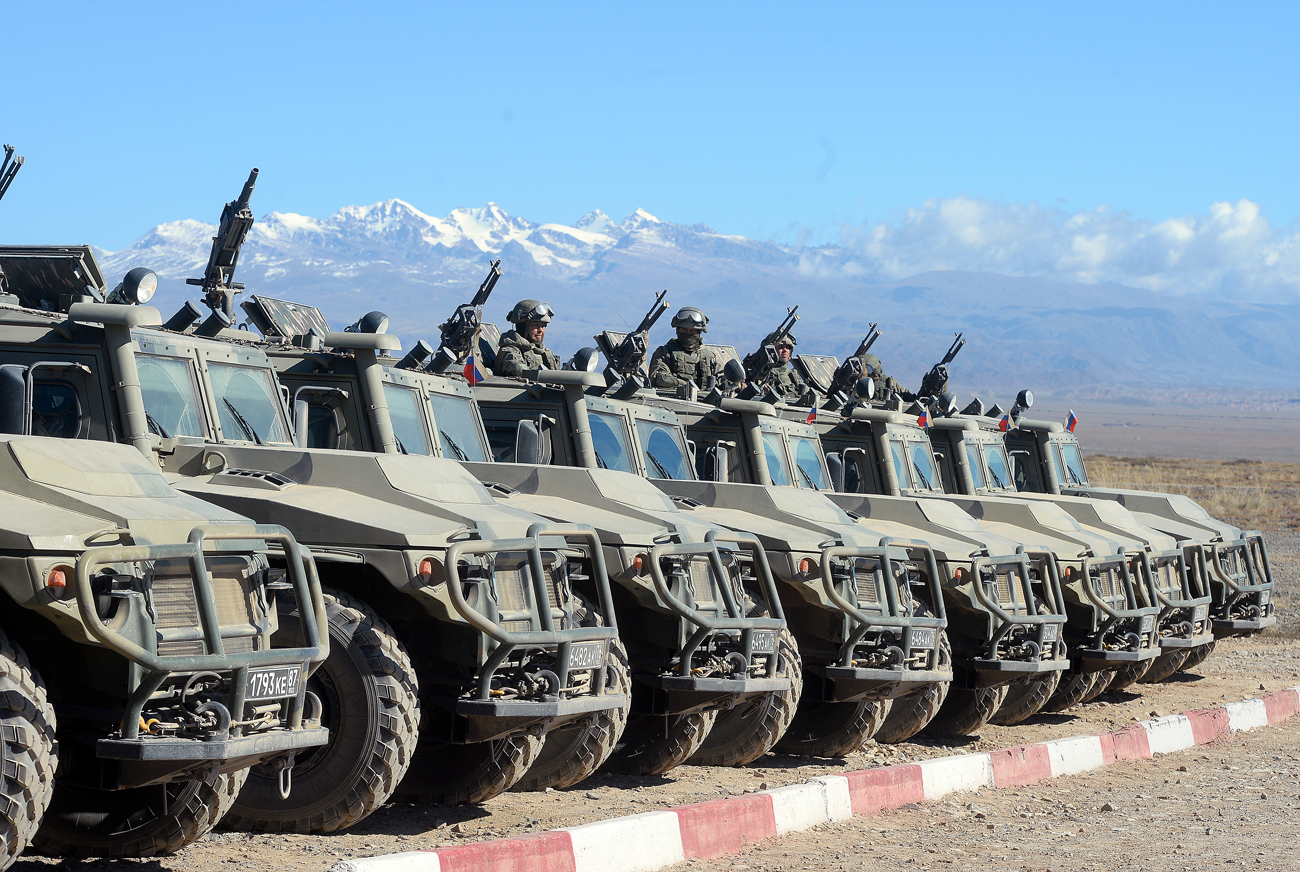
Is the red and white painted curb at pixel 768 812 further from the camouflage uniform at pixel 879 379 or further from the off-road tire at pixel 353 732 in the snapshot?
the camouflage uniform at pixel 879 379

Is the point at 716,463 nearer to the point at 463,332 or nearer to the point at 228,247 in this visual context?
the point at 463,332

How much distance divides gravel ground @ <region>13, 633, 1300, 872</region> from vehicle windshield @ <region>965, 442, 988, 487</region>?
9.39 feet

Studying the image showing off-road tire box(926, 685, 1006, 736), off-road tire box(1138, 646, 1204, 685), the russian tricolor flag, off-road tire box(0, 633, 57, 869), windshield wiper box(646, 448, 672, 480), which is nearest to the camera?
off-road tire box(0, 633, 57, 869)

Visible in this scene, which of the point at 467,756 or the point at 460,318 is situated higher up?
the point at 460,318

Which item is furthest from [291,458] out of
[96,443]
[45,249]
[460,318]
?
[460,318]

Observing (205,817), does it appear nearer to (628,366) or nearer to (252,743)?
Answer: (252,743)

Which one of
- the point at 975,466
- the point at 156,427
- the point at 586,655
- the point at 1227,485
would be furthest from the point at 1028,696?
the point at 1227,485

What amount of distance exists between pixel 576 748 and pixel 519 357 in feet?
13.4

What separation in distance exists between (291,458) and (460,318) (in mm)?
4342

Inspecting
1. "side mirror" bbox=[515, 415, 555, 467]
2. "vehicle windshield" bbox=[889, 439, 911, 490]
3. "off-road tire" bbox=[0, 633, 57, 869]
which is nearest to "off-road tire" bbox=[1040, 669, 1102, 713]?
"vehicle windshield" bbox=[889, 439, 911, 490]

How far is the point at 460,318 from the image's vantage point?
1159cm

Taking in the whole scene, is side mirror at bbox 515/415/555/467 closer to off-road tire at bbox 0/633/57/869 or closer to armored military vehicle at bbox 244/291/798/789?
armored military vehicle at bbox 244/291/798/789

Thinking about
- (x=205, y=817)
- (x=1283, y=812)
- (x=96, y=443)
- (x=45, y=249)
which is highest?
(x=45, y=249)

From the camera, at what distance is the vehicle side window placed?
23.6 ft
